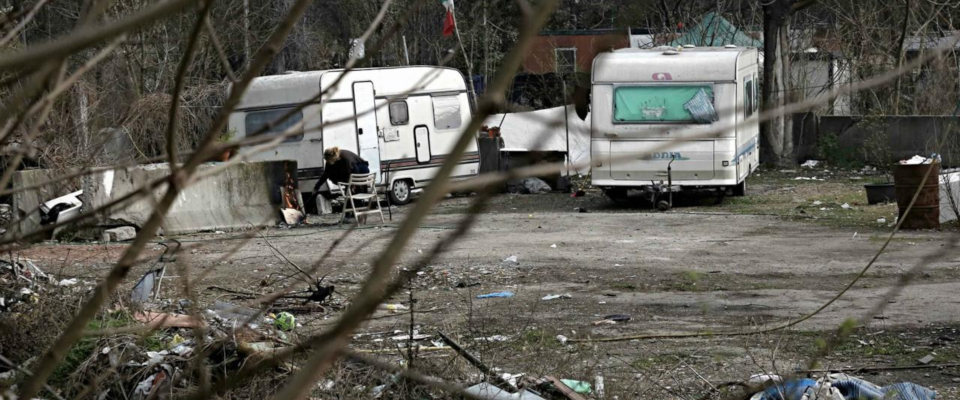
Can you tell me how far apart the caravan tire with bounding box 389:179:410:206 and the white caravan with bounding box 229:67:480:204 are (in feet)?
0.06

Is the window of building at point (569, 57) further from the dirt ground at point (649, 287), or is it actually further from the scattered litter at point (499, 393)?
the scattered litter at point (499, 393)

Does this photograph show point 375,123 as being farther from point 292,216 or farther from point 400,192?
point 292,216

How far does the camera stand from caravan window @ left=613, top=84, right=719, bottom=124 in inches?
624

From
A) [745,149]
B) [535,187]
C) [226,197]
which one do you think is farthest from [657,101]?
[226,197]

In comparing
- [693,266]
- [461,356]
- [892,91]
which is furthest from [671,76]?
[461,356]

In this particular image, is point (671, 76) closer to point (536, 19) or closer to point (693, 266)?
point (693, 266)

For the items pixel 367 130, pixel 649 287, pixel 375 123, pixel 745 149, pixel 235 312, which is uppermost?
pixel 235 312

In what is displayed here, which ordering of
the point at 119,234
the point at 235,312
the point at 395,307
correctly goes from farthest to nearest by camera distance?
the point at 119,234
the point at 395,307
the point at 235,312

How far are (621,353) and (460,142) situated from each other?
6438mm

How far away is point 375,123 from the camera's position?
62.6 feet

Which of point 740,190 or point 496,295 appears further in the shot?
point 740,190

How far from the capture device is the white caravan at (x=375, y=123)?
1862cm

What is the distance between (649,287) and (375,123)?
10.1 meters

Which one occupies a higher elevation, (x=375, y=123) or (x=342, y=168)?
(x=375, y=123)
